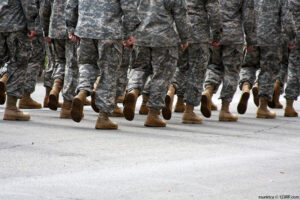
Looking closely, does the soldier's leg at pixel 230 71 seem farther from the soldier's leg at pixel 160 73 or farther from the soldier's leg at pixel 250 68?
the soldier's leg at pixel 160 73

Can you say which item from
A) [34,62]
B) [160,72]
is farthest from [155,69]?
[34,62]

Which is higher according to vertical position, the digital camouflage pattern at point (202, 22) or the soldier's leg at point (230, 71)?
the digital camouflage pattern at point (202, 22)

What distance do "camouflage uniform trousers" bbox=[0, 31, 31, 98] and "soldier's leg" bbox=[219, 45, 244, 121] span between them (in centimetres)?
287

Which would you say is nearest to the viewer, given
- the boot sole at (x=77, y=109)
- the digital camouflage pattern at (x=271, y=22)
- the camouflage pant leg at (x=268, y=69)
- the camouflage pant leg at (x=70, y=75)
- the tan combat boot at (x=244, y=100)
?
the boot sole at (x=77, y=109)

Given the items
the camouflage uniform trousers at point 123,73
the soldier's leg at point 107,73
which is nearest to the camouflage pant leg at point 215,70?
the camouflage uniform trousers at point 123,73

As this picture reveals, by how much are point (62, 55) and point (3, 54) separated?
1442 mm

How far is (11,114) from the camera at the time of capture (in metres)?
10.1

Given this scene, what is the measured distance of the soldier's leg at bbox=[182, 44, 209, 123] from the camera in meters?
10.7

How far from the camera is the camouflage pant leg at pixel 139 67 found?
9789 millimetres

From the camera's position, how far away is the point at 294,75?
1216cm

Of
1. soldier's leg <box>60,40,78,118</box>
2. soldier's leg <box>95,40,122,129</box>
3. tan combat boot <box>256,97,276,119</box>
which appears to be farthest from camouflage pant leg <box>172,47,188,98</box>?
soldier's leg <box>95,40,122,129</box>

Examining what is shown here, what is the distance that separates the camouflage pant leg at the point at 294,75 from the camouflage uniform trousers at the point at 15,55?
4302 mm

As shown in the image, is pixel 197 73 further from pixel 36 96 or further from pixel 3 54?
pixel 36 96

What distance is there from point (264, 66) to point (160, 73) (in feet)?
8.54
